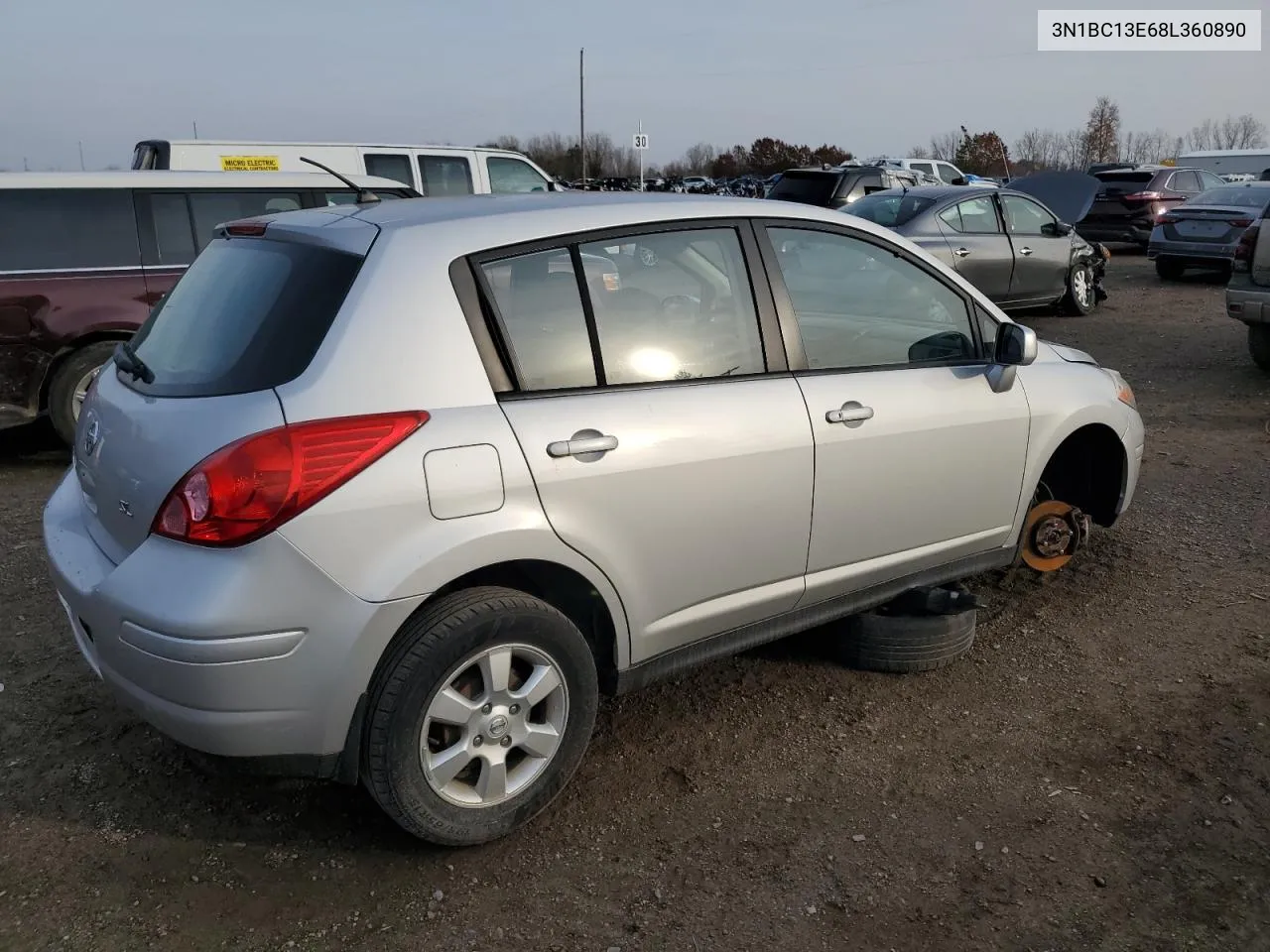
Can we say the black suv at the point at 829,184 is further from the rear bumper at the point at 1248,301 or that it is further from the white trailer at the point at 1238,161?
the white trailer at the point at 1238,161

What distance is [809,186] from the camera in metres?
14.7

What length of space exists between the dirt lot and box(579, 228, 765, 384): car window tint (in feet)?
4.15

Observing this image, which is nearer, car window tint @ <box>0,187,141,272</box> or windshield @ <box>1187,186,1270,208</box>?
car window tint @ <box>0,187,141,272</box>

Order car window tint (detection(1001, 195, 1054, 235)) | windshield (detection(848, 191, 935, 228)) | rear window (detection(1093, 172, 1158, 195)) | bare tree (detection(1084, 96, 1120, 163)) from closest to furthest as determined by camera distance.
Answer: windshield (detection(848, 191, 935, 228)), car window tint (detection(1001, 195, 1054, 235)), rear window (detection(1093, 172, 1158, 195)), bare tree (detection(1084, 96, 1120, 163))

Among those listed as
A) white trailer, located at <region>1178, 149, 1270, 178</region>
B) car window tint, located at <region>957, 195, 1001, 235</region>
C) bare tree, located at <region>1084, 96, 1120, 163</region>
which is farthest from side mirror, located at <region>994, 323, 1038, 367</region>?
bare tree, located at <region>1084, 96, 1120, 163</region>

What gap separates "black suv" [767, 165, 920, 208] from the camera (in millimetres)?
14302

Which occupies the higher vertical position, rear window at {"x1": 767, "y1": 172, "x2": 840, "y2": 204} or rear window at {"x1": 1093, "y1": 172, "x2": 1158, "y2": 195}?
rear window at {"x1": 1093, "y1": 172, "x2": 1158, "y2": 195}

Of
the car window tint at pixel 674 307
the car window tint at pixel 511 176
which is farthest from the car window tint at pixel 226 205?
the car window tint at pixel 511 176

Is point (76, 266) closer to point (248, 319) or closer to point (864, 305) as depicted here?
point (248, 319)

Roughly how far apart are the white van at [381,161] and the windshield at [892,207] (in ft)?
12.3

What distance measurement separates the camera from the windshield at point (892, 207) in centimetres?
1088

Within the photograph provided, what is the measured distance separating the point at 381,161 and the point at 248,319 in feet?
33.0

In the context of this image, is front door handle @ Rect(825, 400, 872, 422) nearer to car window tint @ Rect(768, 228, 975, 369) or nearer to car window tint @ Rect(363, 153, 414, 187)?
car window tint @ Rect(768, 228, 975, 369)

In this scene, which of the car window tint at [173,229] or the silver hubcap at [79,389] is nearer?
the silver hubcap at [79,389]
